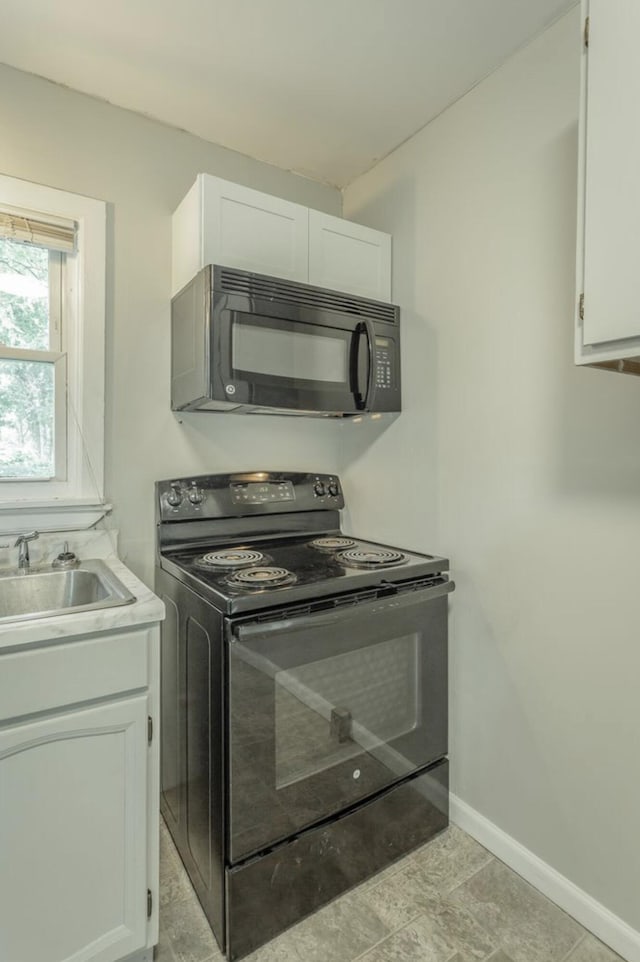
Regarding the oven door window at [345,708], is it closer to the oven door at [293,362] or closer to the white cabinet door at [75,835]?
the white cabinet door at [75,835]

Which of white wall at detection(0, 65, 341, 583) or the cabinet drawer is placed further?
white wall at detection(0, 65, 341, 583)

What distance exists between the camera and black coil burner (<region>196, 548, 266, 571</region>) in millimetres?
1567

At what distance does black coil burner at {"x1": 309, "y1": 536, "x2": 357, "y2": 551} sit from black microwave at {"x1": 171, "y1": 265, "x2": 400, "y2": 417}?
0.51 m

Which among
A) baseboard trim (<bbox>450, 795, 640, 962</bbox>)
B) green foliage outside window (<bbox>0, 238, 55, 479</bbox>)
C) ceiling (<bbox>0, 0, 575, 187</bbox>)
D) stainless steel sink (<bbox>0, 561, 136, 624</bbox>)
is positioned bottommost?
baseboard trim (<bbox>450, 795, 640, 962</bbox>)

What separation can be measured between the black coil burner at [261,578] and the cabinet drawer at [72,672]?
0.91 ft

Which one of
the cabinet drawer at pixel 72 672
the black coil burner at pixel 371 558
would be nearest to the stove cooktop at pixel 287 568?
the black coil burner at pixel 371 558

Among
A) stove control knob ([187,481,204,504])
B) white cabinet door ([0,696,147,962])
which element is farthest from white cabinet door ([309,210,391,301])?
white cabinet door ([0,696,147,962])

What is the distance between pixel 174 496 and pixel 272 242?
0.94 metres

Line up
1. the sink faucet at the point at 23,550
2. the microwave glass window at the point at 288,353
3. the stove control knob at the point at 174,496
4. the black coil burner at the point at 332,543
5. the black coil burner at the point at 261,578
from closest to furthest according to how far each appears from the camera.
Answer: the black coil burner at the point at 261,578, the sink faucet at the point at 23,550, the microwave glass window at the point at 288,353, the stove control knob at the point at 174,496, the black coil burner at the point at 332,543

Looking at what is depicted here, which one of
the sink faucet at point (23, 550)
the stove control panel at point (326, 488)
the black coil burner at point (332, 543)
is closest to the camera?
the sink faucet at point (23, 550)

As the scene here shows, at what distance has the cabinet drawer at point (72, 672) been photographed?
102cm

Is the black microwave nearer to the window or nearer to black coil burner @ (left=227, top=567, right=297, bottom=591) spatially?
the window

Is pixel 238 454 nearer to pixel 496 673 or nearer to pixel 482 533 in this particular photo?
pixel 482 533

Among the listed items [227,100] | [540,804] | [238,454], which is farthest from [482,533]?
[227,100]
